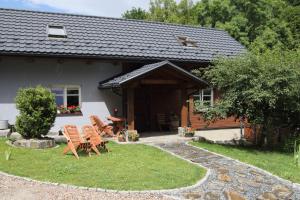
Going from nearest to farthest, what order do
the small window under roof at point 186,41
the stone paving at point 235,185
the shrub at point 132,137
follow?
1. the stone paving at point 235,185
2. the shrub at point 132,137
3. the small window under roof at point 186,41

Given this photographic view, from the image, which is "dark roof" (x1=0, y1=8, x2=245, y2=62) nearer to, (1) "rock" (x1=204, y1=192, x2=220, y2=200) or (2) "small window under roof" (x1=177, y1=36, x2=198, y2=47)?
(2) "small window under roof" (x1=177, y1=36, x2=198, y2=47)

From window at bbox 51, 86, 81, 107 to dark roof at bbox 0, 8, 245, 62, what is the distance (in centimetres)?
156

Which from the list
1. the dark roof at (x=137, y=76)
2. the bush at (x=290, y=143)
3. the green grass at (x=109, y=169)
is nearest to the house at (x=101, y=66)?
the dark roof at (x=137, y=76)

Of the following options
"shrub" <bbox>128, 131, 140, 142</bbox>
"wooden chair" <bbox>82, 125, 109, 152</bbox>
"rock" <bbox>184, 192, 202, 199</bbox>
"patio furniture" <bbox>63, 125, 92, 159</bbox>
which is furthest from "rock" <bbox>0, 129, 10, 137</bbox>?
"rock" <bbox>184, 192, 202, 199</bbox>

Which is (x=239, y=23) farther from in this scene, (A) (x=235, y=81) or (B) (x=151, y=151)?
(B) (x=151, y=151)

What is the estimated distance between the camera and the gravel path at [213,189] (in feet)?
23.1

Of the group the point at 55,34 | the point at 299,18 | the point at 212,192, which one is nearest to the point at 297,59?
the point at 212,192

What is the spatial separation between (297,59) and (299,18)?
2597cm

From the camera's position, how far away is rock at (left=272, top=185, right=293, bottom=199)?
25.6ft

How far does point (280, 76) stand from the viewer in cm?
1216

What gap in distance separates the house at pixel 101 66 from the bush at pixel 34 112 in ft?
9.99

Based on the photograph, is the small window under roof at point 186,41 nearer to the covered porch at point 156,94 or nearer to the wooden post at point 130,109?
the covered porch at point 156,94

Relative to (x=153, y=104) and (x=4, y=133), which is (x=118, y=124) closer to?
(x=153, y=104)

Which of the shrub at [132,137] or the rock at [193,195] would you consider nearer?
the rock at [193,195]
